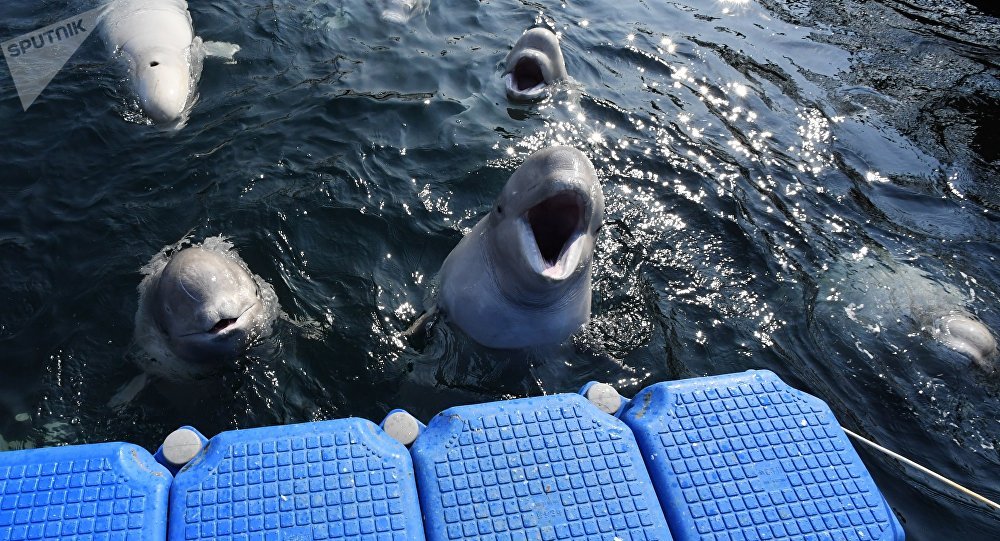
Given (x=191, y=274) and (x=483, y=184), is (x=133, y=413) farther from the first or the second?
(x=483, y=184)

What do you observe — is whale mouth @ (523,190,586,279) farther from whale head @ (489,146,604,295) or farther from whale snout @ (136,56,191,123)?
whale snout @ (136,56,191,123)

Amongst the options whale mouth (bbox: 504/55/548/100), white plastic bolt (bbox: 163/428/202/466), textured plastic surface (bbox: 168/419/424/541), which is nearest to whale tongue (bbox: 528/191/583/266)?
textured plastic surface (bbox: 168/419/424/541)

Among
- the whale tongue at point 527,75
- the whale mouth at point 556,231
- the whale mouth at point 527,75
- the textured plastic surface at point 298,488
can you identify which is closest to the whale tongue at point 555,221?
the whale mouth at point 556,231

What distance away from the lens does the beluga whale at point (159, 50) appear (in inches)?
291

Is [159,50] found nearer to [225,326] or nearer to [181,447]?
[225,326]

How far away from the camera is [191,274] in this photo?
449 cm

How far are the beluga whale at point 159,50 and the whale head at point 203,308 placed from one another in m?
3.44

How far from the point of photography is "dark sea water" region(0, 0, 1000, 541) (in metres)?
4.85

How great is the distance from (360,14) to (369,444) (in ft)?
28.8

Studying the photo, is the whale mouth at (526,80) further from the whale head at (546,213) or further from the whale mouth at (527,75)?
the whale head at (546,213)

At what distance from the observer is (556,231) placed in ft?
17.2

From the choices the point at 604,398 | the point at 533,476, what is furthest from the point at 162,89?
the point at 533,476

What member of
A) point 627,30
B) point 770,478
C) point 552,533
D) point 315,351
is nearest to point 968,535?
point 770,478

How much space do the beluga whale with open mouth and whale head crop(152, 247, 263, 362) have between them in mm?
1507
